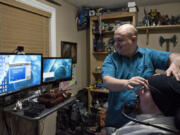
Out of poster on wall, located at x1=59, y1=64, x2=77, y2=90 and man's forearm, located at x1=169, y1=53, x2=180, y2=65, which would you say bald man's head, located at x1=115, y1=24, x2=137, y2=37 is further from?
poster on wall, located at x1=59, y1=64, x2=77, y2=90

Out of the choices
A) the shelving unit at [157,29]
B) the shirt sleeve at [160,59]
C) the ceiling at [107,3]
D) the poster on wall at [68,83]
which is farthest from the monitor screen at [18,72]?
the shelving unit at [157,29]

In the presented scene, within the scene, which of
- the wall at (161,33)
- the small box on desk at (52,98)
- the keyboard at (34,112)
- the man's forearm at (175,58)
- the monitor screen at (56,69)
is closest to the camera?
the man's forearm at (175,58)

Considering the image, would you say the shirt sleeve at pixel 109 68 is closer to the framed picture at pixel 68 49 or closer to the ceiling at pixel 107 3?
the framed picture at pixel 68 49

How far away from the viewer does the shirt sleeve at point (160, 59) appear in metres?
1.08

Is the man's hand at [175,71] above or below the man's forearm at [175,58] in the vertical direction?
below

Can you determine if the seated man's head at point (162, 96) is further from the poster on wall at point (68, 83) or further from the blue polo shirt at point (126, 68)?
the poster on wall at point (68, 83)

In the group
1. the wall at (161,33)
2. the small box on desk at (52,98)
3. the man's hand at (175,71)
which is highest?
the wall at (161,33)

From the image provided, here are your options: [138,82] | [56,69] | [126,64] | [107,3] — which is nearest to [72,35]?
[107,3]

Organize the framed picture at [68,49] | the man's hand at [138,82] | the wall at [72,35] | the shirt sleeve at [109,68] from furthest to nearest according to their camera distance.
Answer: the framed picture at [68,49] < the wall at [72,35] < the shirt sleeve at [109,68] < the man's hand at [138,82]

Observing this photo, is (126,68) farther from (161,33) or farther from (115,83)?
(161,33)

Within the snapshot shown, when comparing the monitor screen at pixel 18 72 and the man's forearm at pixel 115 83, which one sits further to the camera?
the monitor screen at pixel 18 72

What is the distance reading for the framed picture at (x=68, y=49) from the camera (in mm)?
2702

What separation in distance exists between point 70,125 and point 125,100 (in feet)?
5.58

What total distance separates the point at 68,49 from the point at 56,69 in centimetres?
84
